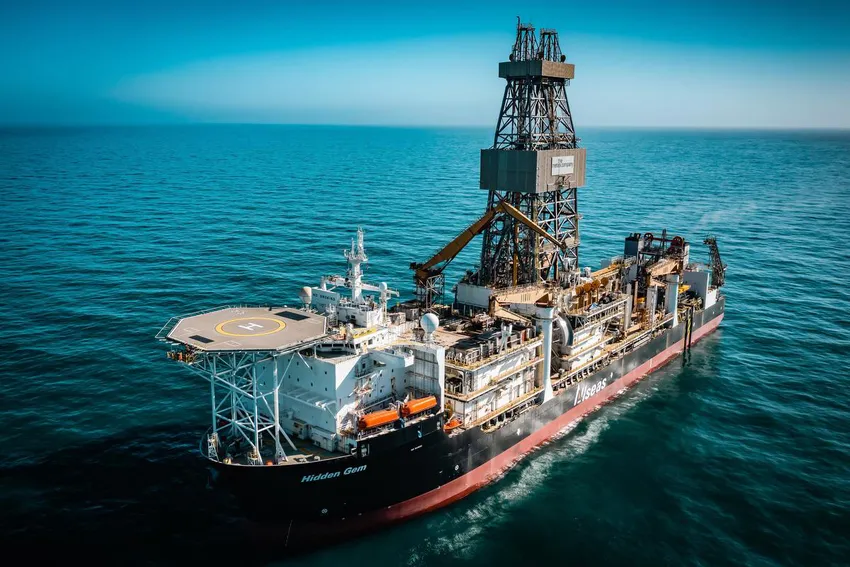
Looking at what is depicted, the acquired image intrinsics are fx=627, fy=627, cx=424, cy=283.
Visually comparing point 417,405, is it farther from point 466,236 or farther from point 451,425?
point 466,236

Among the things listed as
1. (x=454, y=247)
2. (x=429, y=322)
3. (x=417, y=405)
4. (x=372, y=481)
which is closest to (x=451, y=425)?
(x=417, y=405)

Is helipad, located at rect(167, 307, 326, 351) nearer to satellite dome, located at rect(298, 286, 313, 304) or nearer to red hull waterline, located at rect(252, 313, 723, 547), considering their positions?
satellite dome, located at rect(298, 286, 313, 304)

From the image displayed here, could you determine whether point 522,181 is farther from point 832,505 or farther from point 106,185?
point 106,185

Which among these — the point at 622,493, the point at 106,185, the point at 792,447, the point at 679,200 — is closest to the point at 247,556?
the point at 622,493

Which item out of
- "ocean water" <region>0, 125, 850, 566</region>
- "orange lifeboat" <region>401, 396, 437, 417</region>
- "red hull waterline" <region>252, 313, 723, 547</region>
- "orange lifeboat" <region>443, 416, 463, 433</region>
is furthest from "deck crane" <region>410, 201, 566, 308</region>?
"ocean water" <region>0, 125, 850, 566</region>

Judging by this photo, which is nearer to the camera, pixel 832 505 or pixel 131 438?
pixel 832 505

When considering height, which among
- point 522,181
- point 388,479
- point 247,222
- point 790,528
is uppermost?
point 522,181

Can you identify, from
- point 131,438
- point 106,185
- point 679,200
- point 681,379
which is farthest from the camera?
point 106,185

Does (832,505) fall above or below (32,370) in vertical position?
below
